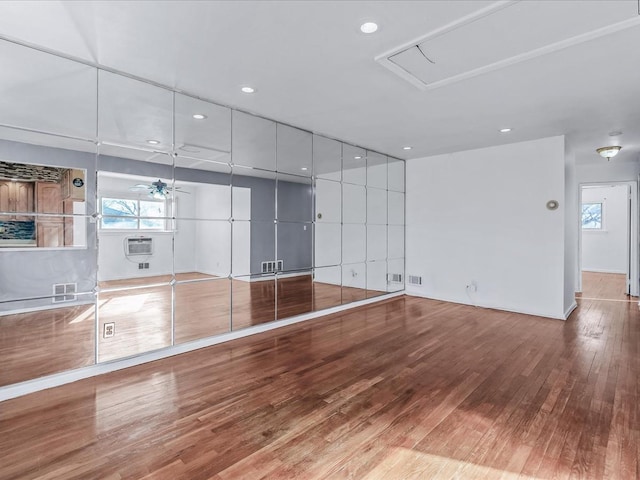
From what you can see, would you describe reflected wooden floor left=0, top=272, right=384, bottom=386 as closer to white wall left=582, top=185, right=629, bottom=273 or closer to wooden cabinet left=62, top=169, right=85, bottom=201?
wooden cabinet left=62, top=169, right=85, bottom=201

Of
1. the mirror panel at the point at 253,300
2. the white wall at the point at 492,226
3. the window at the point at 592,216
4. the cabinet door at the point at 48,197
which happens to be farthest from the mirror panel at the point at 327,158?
the window at the point at 592,216

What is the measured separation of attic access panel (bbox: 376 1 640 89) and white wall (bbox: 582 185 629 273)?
937 cm

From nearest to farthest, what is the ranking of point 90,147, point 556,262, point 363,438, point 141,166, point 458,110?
point 363,438
point 90,147
point 141,166
point 458,110
point 556,262

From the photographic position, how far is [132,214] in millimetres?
3232

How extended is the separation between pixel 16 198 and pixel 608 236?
13.0 m

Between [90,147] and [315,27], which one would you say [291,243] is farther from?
[315,27]

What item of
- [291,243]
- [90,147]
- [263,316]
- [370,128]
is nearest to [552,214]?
[370,128]

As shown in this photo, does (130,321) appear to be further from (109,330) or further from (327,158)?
(327,158)

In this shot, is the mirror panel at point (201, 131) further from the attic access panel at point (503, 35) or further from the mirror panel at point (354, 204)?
the mirror panel at point (354, 204)

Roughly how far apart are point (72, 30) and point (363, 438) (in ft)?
11.3

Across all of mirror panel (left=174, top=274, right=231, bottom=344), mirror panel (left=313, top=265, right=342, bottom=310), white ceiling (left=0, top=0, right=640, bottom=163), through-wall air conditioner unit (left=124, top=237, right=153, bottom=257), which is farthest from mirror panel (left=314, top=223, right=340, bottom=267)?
through-wall air conditioner unit (left=124, top=237, right=153, bottom=257)

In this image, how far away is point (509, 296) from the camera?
5.41m

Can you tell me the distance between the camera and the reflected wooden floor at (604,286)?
21.8 ft

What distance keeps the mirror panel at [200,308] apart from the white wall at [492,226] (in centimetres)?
387
